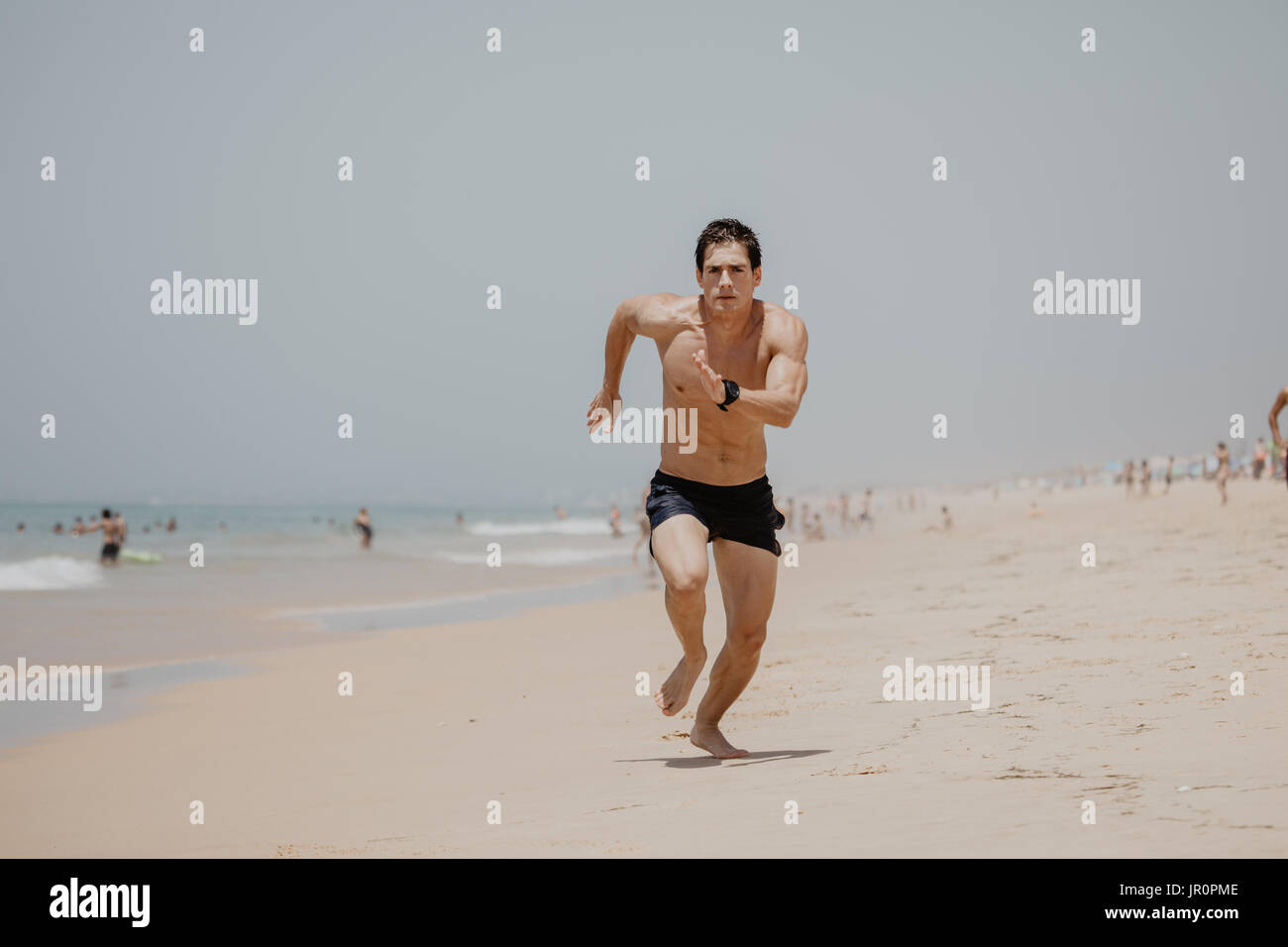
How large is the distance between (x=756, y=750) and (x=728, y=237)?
2.57 m

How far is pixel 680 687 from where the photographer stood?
233 inches

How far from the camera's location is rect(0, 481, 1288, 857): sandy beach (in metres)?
3.97

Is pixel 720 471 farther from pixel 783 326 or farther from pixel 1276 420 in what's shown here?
pixel 1276 420

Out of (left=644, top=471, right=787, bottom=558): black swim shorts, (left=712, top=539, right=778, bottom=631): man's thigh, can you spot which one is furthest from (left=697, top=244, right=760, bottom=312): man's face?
(left=712, top=539, right=778, bottom=631): man's thigh

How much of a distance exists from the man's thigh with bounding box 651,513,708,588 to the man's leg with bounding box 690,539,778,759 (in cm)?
17


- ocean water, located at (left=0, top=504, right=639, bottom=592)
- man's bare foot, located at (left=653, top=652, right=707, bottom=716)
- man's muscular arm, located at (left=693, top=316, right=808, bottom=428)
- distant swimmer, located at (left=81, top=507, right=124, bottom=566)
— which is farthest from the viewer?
distant swimmer, located at (left=81, top=507, right=124, bottom=566)

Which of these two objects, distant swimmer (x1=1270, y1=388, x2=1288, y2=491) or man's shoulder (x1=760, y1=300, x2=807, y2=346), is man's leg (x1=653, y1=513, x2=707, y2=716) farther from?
distant swimmer (x1=1270, y1=388, x2=1288, y2=491)

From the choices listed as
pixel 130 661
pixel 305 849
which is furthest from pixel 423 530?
pixel 305 849

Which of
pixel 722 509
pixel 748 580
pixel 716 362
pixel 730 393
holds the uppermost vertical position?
pixel 716 362

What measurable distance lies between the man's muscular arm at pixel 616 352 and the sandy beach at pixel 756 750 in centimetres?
178

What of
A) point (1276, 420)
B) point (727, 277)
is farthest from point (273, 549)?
point (727, 277)

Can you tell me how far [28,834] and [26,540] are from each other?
36.3 metres

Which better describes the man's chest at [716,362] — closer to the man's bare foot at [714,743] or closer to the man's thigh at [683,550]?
the man's thigh at [683,550]

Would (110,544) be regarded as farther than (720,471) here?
Yes
